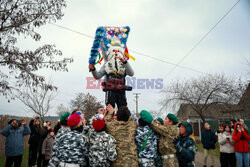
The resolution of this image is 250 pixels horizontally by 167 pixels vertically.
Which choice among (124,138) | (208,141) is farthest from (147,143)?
(208,141)

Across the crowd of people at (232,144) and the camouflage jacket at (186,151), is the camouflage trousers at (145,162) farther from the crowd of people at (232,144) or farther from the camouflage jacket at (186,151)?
the crowd of people at (232,144)

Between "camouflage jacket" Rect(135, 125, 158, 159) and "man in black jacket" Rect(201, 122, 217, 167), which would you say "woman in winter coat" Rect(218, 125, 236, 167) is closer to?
"man in black jacket" Rect(201, 122, 217, 167)

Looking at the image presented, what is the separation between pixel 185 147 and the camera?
128 inches

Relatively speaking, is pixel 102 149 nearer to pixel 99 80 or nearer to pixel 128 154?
pixel 128 154

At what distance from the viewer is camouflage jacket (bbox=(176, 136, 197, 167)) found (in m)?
3.14

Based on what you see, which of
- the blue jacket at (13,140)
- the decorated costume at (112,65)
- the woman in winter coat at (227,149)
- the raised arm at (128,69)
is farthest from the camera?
the woman in winter coat at (227,149)

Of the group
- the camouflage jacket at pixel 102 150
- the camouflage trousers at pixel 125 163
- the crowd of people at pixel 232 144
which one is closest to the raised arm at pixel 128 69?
the camouflage jacket at pixel 102 150

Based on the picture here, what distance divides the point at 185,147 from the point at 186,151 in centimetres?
12

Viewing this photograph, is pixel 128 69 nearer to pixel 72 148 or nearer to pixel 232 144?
pixel 72 148

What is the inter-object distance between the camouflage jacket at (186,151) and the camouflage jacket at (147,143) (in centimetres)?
44

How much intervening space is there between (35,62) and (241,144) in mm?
6315

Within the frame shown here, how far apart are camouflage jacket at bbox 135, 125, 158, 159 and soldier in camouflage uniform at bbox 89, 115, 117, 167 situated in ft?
1.42

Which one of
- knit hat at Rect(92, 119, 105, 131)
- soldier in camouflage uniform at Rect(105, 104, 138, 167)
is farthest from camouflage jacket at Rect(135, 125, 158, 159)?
knit hat at Rect(92, 119, 105, 131)

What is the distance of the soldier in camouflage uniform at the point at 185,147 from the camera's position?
3148mm
